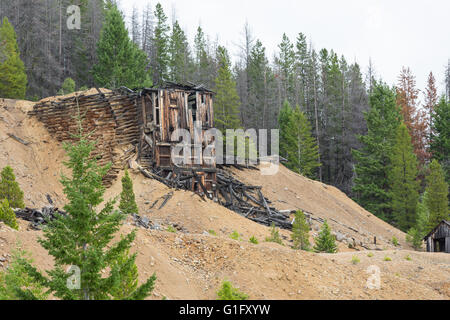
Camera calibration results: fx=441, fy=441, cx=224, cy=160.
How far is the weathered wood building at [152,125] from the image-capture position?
84.0 ft

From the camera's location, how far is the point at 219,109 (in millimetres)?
43125

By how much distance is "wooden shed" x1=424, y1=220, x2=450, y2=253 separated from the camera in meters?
24.1

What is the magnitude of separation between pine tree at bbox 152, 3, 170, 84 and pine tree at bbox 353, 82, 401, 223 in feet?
80.6

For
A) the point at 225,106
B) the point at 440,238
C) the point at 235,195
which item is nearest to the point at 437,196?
the point at 440,238

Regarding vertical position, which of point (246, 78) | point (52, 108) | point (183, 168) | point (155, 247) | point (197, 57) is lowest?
point (155, 247)

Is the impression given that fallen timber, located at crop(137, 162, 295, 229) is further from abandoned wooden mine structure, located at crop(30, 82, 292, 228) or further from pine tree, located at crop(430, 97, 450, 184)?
pine tree, located at crop(430, 97, 450, 184)

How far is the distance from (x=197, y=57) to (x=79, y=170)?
2264 inches

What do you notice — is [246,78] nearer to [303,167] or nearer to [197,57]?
[197,57]

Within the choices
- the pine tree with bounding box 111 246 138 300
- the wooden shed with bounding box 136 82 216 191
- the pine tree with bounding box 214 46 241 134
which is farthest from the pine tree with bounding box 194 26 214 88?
the pine tree with bounding box 111 246 138 300

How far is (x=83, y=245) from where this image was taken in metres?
7.72

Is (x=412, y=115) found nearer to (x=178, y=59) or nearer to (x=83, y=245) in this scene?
(x=178, y=59)

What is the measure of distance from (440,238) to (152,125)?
57.6 feet

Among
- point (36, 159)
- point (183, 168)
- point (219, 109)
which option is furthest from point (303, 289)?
point (219, 109)

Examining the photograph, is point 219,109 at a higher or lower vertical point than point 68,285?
higher
